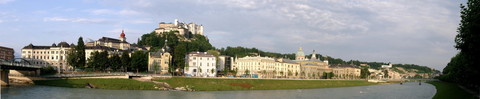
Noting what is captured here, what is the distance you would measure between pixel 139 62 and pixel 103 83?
26.1 meters

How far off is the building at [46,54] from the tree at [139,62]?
1200 inches

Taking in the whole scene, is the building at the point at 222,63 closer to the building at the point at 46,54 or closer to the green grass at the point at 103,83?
the building at the point at 46,54

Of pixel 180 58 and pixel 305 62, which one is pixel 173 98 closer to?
pixel 180 58

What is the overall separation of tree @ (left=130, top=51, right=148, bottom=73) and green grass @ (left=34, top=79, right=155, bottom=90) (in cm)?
2105

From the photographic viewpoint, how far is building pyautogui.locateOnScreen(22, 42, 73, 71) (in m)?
133

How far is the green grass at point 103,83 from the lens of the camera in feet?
274

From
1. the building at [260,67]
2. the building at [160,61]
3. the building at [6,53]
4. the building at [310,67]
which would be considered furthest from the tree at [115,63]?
the building at [310,67]

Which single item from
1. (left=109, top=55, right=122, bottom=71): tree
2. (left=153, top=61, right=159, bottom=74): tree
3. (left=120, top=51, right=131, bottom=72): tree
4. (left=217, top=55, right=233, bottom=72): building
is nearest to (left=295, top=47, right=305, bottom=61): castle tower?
(left=217, top=55, right=233, bottom=72): building

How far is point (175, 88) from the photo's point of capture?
86.8 m

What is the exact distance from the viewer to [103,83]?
8556 centimetres

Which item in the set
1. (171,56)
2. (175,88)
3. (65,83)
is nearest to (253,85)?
(175,88)

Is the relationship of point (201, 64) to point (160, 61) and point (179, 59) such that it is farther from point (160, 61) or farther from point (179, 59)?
point (179, 59)

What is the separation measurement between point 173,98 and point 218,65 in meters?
76.3

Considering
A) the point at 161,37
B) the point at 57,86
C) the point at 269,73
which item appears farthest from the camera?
the point at 161,37
